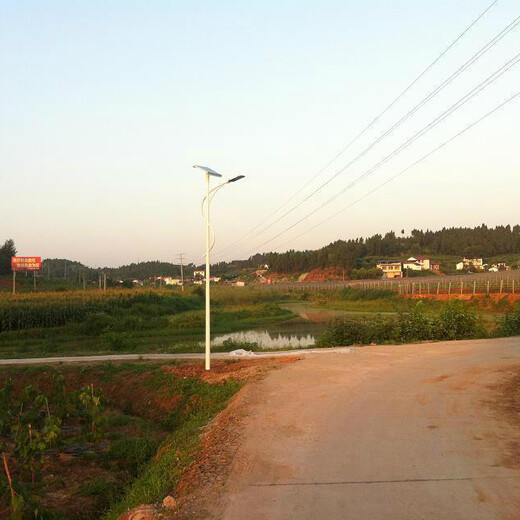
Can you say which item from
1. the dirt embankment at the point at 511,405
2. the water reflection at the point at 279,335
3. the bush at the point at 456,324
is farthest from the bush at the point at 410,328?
the dirt embankment at the point at 511,405

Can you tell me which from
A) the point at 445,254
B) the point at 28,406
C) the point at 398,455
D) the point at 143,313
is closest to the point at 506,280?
the point at 143,313

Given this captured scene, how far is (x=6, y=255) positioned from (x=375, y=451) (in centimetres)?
8500

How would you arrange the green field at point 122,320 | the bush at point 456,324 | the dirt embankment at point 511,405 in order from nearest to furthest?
the dirt embankment at point 511,405 < the bush at point 456,324 < the green field at point 122,320

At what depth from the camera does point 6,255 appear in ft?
271

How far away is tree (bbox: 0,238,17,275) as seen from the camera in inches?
3132

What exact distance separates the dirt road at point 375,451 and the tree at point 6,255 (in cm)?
7635

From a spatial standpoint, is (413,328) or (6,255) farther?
(6,255)

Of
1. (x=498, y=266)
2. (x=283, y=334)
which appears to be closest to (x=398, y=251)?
(x=498, y=266)

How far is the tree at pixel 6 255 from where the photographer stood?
79562 millimetres

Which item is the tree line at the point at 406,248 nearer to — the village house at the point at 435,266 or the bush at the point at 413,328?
the village house at the point at 435,266

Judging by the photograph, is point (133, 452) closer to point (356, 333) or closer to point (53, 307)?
point (356, 333)

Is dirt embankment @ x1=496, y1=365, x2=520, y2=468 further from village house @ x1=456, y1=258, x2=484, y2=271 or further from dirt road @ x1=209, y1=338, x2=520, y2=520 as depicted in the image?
village house @ x1=456, y1=258, x2=484, y2=271

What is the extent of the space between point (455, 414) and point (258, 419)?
10.5 feet

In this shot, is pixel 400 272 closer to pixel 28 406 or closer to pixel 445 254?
pixel 445 254
